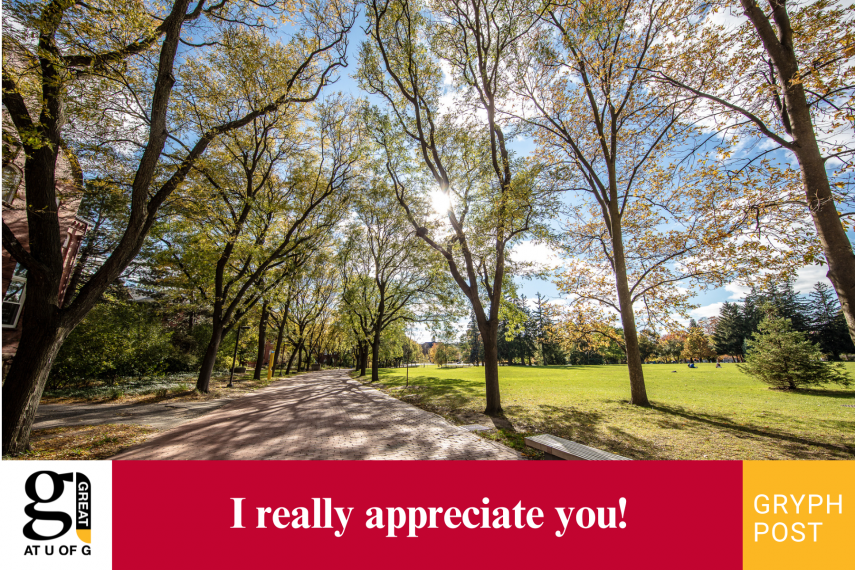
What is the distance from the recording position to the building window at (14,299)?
44.3 feet

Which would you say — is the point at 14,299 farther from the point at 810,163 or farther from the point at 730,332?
the point at 730,332

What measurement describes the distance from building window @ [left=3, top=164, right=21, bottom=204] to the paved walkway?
11910 mm

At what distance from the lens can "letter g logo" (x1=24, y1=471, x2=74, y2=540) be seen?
11.3 ft

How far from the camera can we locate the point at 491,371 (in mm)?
9516

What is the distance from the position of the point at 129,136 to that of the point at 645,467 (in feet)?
49.5

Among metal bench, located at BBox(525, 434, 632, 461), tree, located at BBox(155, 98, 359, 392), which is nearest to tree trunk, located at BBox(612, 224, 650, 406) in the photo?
metal bench, located at BBox(525, 434, 632, 461)

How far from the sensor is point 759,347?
48.4 ft

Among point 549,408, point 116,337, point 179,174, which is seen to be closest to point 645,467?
point 549,408

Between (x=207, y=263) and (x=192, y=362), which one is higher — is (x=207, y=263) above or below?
above

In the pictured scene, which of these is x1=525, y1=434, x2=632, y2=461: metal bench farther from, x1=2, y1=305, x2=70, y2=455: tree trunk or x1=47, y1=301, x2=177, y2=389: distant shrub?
x1=47, y1=301, x2=177, y2=389: distant shrub

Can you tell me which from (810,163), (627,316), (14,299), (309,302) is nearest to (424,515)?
(810,163)

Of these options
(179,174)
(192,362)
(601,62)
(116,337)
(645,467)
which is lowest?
(192,362)

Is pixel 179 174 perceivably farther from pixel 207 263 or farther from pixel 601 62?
pixel 601 62

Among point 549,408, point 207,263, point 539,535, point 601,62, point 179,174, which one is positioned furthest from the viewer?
point 207,263
